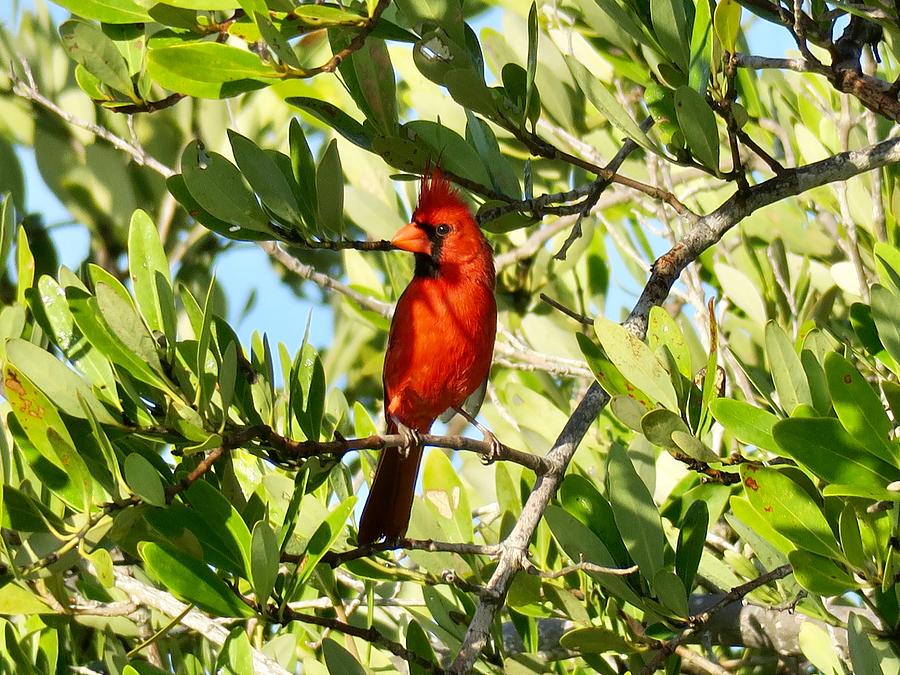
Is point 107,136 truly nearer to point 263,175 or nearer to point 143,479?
point 263,175

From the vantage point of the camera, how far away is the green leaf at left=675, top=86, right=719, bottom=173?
85.9 inches

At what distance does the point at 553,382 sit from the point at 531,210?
1.36 meters

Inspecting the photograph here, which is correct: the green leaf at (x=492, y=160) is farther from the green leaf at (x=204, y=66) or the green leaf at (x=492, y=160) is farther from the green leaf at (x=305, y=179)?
the green leaf at (x=204, y=66)

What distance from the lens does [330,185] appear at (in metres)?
2.43

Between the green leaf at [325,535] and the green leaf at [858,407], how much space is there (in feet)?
2.76

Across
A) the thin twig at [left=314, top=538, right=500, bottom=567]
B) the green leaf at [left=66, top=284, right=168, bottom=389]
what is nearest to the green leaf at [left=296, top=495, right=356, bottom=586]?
the thin twig at [left=314, top=538, right=500, bottom=567]

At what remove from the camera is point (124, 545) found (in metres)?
2.19

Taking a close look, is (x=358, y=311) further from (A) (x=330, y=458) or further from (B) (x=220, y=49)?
(B) (x=220, y=49)

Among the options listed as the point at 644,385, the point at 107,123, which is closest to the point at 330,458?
the point at 644,385

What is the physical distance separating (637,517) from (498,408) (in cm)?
145

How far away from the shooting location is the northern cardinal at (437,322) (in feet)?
12.6

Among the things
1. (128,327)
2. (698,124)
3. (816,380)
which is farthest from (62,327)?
(816,380)

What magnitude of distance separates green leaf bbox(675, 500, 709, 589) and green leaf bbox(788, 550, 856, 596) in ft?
0.96

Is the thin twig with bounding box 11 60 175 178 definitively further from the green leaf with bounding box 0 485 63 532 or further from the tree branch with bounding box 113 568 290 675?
the green leaf with bounding box 0 485 63 532
